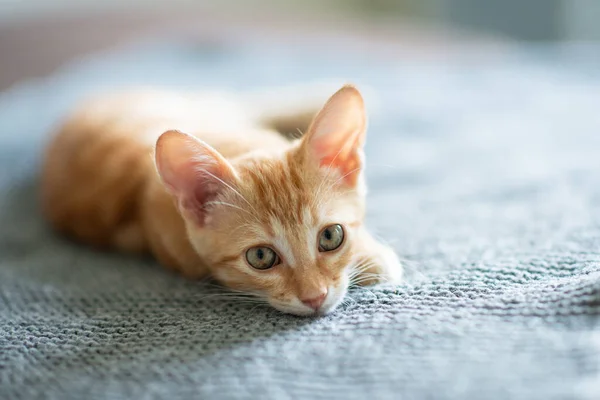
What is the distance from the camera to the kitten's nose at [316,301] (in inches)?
40.6

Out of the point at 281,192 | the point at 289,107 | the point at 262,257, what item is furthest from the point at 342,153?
the point at 289,107

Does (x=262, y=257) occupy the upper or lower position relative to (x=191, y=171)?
lower

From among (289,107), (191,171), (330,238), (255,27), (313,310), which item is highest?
(255,27)

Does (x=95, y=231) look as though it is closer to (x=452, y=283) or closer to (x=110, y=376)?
(x=110, y=376)

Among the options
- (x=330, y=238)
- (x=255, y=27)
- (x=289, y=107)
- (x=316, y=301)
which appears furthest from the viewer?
(x=255, y=27)

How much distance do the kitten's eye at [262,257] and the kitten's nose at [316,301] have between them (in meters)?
0.12

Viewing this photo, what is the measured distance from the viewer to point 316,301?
3.39 feet

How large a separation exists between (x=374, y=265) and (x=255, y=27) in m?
2.59

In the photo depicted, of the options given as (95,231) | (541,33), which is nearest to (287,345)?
(95,231)

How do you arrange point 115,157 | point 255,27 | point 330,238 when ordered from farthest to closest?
1. point 255,27
2. point 115,157
3. point 330,238

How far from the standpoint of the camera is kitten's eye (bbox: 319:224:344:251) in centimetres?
113

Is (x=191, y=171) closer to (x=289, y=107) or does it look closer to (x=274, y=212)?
(x=274, y=212)

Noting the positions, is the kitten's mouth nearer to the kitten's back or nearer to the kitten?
the kitten

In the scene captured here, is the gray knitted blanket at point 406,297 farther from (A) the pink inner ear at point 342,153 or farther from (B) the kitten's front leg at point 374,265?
(A) the pink inner ear at point 342,153
